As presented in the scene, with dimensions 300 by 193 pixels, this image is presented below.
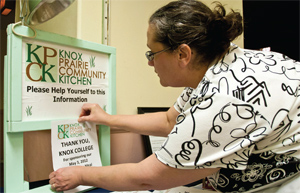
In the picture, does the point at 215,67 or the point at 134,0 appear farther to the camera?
the point at 134,0

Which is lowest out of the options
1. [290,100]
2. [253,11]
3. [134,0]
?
[290,100]

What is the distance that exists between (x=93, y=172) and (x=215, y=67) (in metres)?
0.48

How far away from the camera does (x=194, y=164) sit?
549 mm

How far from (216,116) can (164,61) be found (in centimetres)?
29

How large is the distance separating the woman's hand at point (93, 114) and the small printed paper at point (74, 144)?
32 mm

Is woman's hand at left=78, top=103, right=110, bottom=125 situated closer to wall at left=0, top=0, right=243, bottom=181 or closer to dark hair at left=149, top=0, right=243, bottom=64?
wall at left=0, top=0, right=243, bottom=181

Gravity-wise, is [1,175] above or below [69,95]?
below

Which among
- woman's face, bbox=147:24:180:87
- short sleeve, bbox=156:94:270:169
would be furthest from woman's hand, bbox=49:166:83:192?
woman's face, bbox=147:24:180:87

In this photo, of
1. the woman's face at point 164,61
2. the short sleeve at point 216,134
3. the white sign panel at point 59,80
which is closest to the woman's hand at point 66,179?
the white sign panel at point 59,80

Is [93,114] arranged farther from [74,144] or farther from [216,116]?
[216,116]

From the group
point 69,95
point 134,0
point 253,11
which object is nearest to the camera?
point 69,95

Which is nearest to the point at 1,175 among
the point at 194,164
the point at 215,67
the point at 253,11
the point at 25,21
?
the point at 25,21

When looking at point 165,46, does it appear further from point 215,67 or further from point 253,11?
point 253,11

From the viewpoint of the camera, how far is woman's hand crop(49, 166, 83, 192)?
0.67 metres
